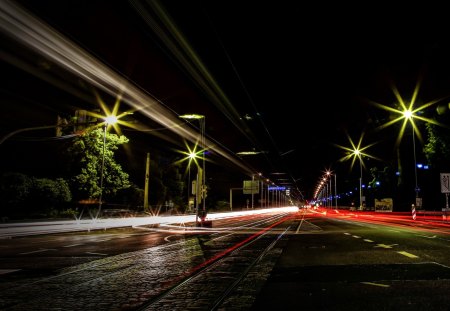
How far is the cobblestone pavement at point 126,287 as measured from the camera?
21.5 ft

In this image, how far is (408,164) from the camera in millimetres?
55719

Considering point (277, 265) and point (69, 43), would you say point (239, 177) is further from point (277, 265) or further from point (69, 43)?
point (277, 265)

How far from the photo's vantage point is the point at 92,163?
37844 millimetres

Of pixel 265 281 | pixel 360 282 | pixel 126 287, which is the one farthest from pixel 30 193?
pixel 360 282

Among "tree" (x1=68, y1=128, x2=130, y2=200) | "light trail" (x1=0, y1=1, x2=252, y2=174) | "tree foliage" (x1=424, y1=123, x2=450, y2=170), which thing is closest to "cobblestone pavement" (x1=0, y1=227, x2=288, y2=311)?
"light trail" (x1=0, y1=1, x2=252, y2=174)

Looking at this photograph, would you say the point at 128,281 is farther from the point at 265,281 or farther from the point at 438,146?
the point at 438,146

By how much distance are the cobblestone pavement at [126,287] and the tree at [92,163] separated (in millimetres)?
26712

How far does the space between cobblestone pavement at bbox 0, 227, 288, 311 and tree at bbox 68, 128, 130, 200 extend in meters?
26.7

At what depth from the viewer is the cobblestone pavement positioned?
21.5 feet

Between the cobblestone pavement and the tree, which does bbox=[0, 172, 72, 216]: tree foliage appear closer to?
the tree

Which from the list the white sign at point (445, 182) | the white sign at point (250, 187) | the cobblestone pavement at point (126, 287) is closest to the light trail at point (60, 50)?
the cobblestone pavement at point (126, 287)

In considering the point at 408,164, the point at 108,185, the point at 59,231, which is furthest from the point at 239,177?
the point at 59,231

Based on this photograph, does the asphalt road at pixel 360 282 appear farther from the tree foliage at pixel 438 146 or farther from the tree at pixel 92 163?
the tree at pixel 92 163

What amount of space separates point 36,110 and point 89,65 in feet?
52.7
